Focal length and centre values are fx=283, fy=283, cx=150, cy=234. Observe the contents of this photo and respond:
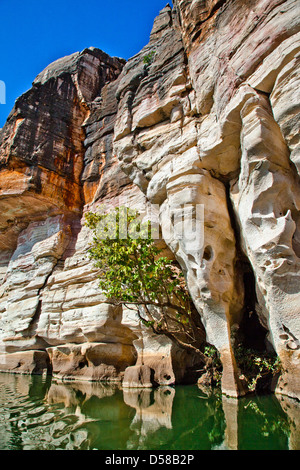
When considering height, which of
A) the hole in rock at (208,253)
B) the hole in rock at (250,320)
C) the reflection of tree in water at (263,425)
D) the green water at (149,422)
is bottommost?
the green water at (149,422)

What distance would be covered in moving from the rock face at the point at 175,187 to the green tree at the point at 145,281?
3.22 feet

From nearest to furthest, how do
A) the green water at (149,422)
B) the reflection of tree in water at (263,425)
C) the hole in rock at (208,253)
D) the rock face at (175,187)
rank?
the reflection of tree in water at (263,425)
the green water at (149,422)
the rock face at (175,187)
the hole in rock at (208,253)

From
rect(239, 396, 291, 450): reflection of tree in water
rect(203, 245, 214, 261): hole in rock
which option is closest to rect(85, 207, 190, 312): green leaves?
rect(203, 245, 214, 261): hole in rock

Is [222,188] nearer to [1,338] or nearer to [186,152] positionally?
[186,152]

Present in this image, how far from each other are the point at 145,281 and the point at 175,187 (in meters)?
3.67

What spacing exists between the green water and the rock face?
4.48 ft

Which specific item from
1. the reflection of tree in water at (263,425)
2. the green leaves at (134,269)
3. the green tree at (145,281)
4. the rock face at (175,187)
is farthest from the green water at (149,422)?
the green leaves at (134,269)

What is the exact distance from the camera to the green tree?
10.7 metres

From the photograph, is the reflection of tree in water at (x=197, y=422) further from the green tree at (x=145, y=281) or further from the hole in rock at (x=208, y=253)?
the hole in rock at (x=208, y=253)

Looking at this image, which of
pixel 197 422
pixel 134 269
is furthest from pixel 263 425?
pixel 134 269

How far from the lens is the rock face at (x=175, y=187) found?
25.5 feet

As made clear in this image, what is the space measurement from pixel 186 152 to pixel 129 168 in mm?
4025

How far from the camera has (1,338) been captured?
60.1 ft

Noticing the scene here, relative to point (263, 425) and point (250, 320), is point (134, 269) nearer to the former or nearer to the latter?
point (250, 320)
